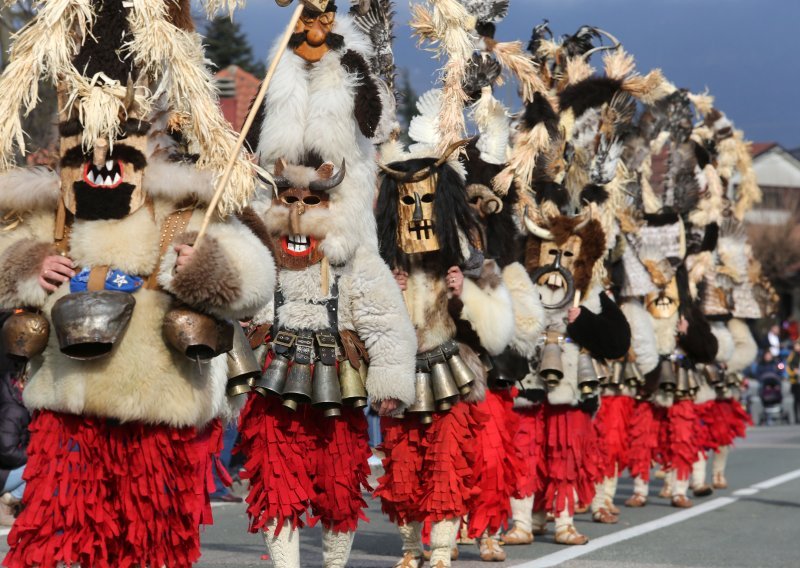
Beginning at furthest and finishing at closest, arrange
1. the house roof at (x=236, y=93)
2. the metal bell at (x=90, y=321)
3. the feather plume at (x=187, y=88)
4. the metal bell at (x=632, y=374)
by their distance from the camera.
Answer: the house roof at (x=236, y=93), the metal bell at (x=632, y=374), the feather plume at (x=187, y=88), the metal bell at (x=90, y=321)

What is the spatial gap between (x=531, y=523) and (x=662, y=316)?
334cm

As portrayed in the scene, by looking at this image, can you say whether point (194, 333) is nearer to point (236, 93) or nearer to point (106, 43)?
point (106, 43)

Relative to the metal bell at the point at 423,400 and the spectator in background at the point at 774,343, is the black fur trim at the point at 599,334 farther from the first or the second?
the spectator in background at the point at 774,343

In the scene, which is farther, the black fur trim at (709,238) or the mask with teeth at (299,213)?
the black fur trim at (709,238)

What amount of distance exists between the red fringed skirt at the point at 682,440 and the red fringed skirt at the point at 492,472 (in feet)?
13.4

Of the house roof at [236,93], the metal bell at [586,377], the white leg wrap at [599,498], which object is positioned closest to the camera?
the metal bell at [586,377]

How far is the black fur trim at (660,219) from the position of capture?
1293 cm

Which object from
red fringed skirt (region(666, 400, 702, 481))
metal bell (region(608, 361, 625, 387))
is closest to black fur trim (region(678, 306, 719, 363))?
red fringed skirt (region(666, 400, 702, 481))

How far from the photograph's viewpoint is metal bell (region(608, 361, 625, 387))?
1184 centimetres

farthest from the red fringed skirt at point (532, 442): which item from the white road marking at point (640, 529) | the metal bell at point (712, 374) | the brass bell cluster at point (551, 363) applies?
the metal bell at point (712, 374)

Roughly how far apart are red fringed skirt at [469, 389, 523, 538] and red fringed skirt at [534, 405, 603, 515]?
1.08 metres

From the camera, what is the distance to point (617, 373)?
11898 mm

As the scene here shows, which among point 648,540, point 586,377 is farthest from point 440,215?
point 648,540

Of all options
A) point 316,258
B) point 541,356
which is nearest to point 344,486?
point 316,258
